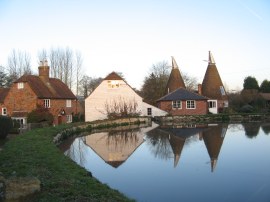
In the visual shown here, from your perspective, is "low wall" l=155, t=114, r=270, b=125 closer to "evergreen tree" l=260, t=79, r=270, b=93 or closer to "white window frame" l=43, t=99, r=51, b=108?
"white window frame" l=43, t=99, r=51, b=108

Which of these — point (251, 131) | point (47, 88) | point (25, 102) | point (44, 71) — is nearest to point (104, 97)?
point (47, 88)

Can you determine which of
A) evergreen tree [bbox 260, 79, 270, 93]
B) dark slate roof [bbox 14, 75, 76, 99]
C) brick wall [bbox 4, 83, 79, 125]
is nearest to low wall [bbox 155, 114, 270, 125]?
dark slate roof [bbox 14, 75, 76, 99]

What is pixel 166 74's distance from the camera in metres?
68.7

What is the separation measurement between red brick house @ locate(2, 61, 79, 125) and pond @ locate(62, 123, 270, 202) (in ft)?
68.2

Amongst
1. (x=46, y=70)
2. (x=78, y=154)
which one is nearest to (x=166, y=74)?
(x=46, y=70)

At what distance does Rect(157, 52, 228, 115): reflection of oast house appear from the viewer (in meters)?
47.3

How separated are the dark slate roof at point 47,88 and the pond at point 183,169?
70.5 ft

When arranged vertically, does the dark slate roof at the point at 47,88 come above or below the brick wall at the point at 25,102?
above

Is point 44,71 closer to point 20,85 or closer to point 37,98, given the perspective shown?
point 20,85

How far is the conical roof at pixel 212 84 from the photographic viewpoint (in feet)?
174

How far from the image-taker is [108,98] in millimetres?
46344

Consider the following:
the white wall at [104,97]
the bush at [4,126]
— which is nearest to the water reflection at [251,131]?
the bush at [4,126]

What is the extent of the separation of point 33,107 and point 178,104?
65.0ft

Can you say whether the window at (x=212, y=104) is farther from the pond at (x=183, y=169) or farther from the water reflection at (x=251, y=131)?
the pond at (x=183, y=169)
